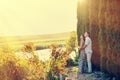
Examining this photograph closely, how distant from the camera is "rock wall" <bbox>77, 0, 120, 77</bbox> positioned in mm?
11094

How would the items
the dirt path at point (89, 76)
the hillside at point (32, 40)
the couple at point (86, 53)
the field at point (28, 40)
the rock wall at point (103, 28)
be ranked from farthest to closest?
the hillside at point (32, 40) < the field at point (28, 40) < the couple at point (86, 53) < the dirt path at point (89, 76) < the rock wall at point (103, 28)

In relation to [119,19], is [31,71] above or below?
below

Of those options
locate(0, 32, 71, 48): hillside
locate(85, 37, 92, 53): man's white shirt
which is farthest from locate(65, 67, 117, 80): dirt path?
locate(0, 32, 71, 48): hillside

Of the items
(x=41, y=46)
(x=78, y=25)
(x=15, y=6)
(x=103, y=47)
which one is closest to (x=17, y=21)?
(x=15, y=6)

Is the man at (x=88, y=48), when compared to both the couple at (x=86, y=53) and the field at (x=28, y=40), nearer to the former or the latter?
the couple at (x=86, y=53)

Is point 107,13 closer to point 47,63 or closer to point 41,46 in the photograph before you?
point 47,63

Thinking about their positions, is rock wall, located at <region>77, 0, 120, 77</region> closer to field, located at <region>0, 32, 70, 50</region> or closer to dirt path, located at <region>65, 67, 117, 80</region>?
dirt path, located at <region>65, 67, 117, 80</region>

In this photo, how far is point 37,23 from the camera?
3011cm


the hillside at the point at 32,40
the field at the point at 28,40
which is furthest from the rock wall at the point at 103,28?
the hillside at the point at 32,40

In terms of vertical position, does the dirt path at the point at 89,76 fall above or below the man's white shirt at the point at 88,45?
below

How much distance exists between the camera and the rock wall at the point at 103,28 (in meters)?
11.1

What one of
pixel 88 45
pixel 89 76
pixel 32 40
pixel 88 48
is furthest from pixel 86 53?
pixel 32 40

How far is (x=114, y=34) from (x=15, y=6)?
16.2m

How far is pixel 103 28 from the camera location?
1200 centimetres
